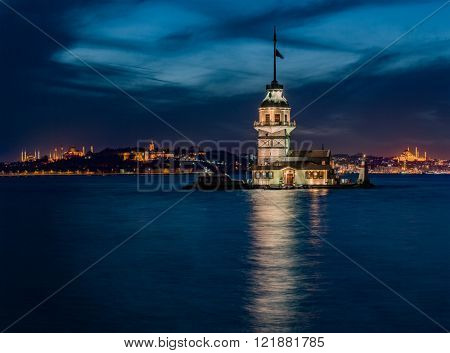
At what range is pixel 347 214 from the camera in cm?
6006

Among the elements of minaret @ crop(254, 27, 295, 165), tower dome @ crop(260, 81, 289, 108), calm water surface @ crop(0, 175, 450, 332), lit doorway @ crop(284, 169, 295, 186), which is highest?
tower dome @ crop(260, 81, 289, 108)

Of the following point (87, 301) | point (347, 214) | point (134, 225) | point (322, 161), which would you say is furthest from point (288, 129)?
point (87, 301)

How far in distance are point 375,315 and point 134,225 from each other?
33391 millimetres

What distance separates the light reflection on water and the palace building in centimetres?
3687

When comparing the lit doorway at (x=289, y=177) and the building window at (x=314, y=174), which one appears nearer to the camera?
the lit doorway at (x=289, y=177)

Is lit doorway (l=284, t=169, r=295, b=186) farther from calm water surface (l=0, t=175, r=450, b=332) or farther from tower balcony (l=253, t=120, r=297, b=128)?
calm water surface (l=0, t=175, r=450, b=332)

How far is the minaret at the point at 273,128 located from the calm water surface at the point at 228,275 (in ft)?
135

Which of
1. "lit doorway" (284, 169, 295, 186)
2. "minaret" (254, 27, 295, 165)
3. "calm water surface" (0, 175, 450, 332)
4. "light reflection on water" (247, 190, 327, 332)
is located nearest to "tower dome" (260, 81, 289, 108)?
"minaret" (254, 27, 295, 165)

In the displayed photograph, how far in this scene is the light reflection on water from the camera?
20.9 m

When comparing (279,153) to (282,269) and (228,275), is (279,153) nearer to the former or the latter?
(282,269)

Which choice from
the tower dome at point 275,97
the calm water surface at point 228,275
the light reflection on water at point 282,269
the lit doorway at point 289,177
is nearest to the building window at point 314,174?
the lit doorway at point 289,177

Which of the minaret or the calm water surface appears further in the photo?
the minaret

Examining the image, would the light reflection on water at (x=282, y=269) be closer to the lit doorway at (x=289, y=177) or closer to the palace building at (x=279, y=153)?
the palace building at (x=279, y=153)

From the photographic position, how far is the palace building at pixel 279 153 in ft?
315
